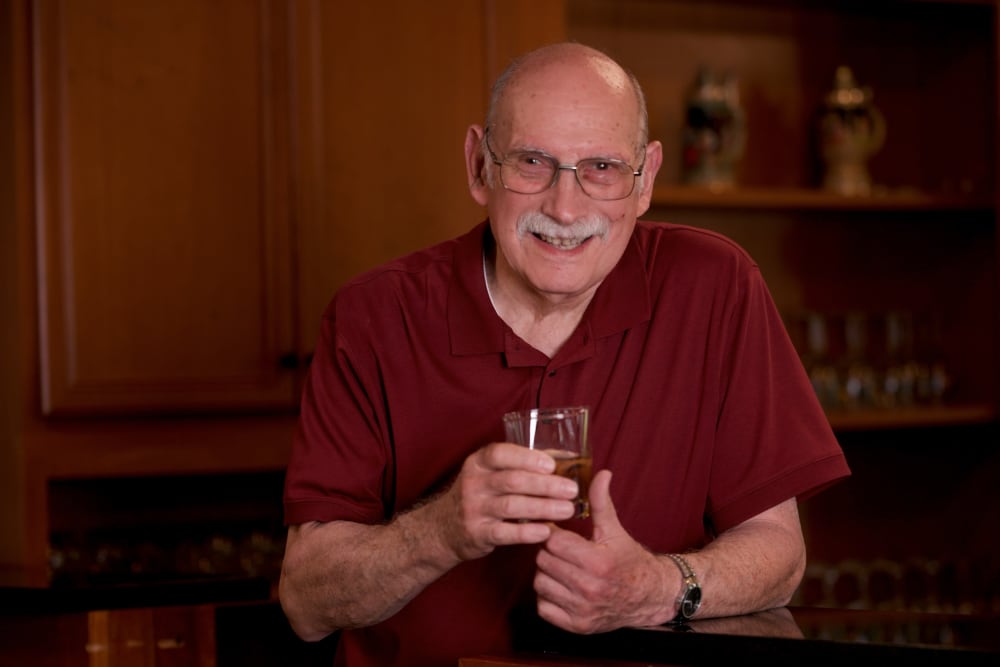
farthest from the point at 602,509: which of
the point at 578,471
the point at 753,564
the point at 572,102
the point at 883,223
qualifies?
the point at 883,223

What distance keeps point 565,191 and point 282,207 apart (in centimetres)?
116

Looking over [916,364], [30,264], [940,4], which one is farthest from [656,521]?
[940,4]

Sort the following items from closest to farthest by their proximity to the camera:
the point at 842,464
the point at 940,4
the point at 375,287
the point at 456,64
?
the point at 842,464, the point at 375,287, the point at 456,64, the point at 940,4

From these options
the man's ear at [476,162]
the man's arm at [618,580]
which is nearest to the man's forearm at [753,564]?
the man's arm at [618,580]

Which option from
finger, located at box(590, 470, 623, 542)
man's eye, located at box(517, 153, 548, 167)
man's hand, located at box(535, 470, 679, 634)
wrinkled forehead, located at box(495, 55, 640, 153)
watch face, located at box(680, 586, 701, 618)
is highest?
wrinkled forehead, located at box(495, 55, 640, 153)

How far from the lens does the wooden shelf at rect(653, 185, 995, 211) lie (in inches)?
119

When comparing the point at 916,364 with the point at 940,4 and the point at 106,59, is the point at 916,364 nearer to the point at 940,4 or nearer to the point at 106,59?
the point at 940,4

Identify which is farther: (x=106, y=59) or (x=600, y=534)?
(x=106, y=59)

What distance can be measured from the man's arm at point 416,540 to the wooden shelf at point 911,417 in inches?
71.2

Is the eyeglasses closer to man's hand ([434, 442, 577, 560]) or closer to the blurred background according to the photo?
man's hand ([434, 442, 577, 560])

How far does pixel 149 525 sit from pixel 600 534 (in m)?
1.85

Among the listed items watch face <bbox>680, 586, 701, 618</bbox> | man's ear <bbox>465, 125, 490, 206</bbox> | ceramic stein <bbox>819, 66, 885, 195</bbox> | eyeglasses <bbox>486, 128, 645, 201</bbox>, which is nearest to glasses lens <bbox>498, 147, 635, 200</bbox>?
eyeglasses <bbox>486, 128, 645, 201</bbox>

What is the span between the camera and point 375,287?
1742 mm

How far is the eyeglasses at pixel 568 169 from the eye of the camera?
1.59m
